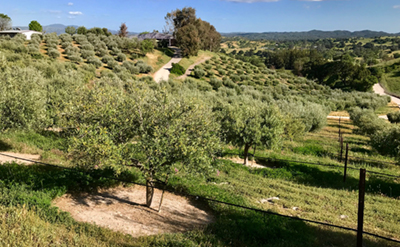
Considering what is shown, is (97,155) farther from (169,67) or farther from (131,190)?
(169,67)

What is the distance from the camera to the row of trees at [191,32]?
246ft

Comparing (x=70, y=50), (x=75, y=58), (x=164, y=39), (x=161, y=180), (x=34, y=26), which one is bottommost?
(x=161, y=180)

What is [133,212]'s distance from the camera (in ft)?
40.6

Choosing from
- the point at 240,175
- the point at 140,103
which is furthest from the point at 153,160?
the point at 240,175

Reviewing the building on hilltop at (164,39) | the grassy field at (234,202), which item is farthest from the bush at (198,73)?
the grassy field at (234,202)

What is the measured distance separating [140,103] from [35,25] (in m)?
84.4

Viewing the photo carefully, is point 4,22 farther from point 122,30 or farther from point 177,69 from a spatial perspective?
point 177,69

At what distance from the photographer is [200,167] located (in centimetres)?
1093

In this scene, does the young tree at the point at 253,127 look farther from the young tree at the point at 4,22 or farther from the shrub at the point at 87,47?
the young tree at the point at 4,22

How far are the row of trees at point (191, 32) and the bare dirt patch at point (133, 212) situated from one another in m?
65.9

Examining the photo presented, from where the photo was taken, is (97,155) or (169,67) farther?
(169,67)

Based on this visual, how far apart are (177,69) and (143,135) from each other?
54.9 metres

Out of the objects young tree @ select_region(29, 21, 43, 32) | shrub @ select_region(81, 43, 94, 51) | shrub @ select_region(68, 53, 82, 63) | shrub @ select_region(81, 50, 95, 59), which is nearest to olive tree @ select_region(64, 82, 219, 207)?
shrub @ select_region(68, 53, 82, 63)

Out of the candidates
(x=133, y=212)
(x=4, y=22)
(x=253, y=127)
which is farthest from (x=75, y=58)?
(x=4, y=22)
